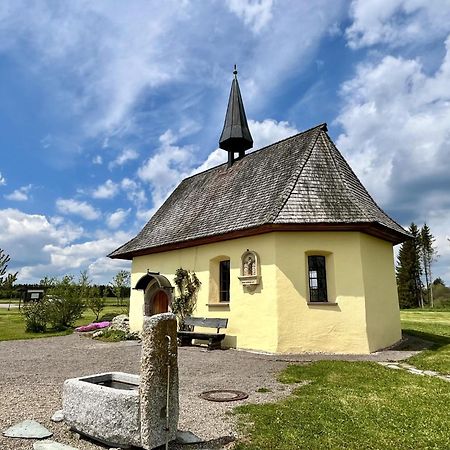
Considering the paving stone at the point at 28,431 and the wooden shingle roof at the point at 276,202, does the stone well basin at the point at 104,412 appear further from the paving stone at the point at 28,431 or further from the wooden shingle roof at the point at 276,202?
the wooden shingle roof at the point at 276,202

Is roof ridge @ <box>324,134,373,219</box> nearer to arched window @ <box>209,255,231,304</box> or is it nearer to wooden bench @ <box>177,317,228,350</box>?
arched window @ <box>209,255,231,304</box>

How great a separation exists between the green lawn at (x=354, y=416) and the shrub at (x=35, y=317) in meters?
15.4

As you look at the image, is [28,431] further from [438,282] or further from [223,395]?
[438,282]

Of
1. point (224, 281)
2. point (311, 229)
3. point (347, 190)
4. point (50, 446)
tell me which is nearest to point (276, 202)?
point (311, 229)

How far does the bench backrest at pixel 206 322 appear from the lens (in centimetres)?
1266

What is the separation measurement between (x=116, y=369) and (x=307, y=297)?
5.93 m

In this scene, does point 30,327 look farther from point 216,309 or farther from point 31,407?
point 31,407

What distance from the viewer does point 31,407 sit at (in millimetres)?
5891

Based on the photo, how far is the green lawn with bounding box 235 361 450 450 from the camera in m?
4.47

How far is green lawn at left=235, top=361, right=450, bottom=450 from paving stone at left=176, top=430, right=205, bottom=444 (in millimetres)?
510

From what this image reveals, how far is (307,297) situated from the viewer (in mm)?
11750

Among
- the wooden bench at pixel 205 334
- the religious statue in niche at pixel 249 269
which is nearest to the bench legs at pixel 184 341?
the wooden bench at pixel 205 334

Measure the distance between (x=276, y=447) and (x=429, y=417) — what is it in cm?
254

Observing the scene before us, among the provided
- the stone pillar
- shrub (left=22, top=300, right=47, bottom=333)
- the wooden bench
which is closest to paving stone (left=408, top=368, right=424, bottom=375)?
the wooden bench
